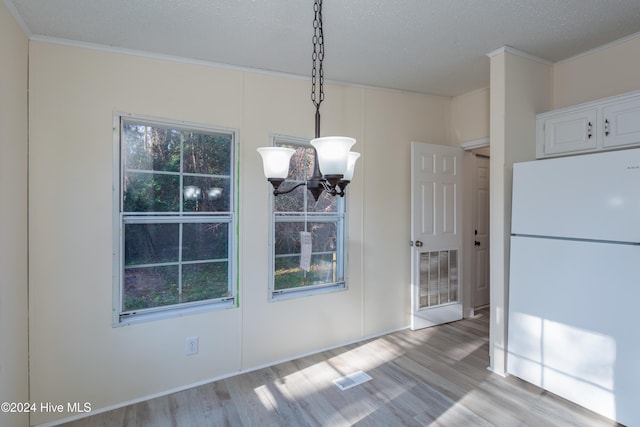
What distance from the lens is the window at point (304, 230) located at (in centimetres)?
281

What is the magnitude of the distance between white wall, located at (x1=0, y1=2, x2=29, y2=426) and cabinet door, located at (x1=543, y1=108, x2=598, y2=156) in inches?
143

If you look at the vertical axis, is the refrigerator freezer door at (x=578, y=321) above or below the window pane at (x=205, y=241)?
below

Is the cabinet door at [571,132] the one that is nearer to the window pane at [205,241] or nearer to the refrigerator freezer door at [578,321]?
the refrigerator freezer door at [578,321]

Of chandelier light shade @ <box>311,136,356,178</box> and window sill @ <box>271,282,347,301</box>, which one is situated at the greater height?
chandelier light shade @ <box>311,136,356,178</box>

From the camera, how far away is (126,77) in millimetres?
2240

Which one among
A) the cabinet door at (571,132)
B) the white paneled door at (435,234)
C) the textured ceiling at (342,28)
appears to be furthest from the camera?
the white paneled door at (435,234)

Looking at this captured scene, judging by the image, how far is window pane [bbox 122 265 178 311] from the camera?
2.29 meters

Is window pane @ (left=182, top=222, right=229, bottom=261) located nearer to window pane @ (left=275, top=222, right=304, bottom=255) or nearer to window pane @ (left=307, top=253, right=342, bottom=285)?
window pane @ (left=275, top=222, right=304, bottom=255)

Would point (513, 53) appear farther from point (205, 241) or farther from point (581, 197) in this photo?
point (205, 241)

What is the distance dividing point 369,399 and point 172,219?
1.91 metres

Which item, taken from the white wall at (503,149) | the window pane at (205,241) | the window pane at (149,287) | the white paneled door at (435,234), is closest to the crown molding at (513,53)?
the white wall at (503,149)

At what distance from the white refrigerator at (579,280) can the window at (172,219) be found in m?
2.25

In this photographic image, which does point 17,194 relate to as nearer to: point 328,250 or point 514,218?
point 328,250

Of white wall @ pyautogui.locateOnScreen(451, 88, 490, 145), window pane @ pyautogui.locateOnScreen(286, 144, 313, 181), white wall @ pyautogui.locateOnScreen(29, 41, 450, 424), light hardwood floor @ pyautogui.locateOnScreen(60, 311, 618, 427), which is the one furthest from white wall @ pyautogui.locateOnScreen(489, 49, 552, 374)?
window pane @ pyautogui.locateOnScreen(286, 144, 313, 181)
